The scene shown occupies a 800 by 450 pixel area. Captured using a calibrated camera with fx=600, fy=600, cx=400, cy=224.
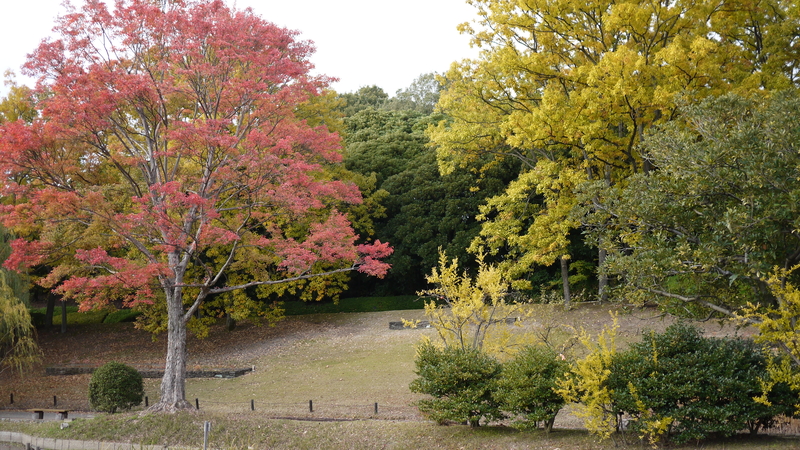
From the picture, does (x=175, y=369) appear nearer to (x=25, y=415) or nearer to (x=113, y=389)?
(x=113, y=389)

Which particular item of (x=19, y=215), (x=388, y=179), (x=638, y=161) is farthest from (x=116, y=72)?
(x=388, y=179)

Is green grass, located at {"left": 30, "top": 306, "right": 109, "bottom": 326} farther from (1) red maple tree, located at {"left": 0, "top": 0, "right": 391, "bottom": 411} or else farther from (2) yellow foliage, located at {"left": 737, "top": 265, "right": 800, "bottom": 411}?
(2) yellow foliage, located at {"left": 737, "top": 265, "right": 800, "bottom": 411}

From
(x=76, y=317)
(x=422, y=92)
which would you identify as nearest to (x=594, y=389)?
(x=76, y=317)

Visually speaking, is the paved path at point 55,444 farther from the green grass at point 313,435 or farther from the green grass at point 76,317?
the green grass at point 76,317

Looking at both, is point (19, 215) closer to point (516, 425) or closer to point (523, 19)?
point (516, 425)

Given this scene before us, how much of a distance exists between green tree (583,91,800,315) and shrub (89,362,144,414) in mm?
12026

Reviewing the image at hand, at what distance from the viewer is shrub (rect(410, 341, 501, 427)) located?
10781mm

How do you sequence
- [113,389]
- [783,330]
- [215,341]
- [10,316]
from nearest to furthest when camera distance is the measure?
[783,330] < [113,389] < [10,316] < [215,341]

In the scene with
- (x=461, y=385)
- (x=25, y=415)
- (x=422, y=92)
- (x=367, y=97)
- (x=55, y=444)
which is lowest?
(x=25, y=415)

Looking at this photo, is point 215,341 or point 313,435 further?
point 215,341

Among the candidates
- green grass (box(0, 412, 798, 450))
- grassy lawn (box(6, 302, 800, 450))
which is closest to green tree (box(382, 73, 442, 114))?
grassy lawn (box(6, 302, 800, 450))

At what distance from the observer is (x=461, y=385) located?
36.1ft

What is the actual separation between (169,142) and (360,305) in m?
19.3

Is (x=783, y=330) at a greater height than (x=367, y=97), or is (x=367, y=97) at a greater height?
(x=367, y=97)
